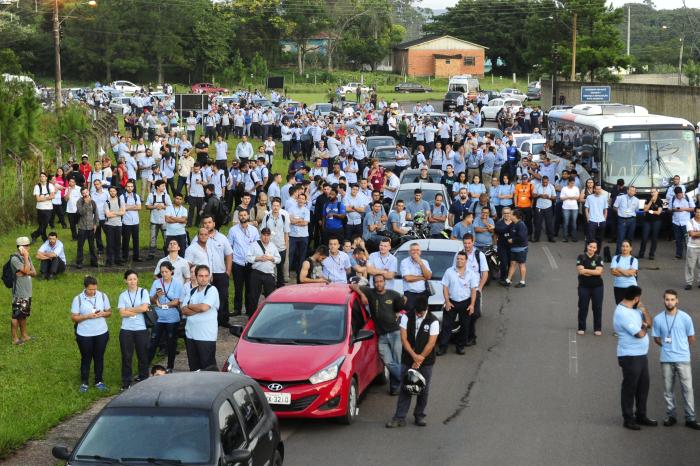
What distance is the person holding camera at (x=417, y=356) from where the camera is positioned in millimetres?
13164

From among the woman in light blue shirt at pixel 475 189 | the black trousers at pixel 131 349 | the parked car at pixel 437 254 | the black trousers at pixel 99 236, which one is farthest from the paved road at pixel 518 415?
the black trousers at pixel 99 236

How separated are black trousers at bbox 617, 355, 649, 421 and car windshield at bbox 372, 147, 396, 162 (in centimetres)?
2528

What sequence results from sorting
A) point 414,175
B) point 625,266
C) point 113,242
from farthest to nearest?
point 414,175 → point 113,242 → point 625,266

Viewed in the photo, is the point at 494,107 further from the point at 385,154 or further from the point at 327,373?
the point at 327,373

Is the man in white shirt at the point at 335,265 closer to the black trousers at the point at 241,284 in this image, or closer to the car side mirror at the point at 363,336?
the black trousers at the point at 241,284

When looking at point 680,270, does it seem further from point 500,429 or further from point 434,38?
point 434,38

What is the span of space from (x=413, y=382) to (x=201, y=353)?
3092 millimetres

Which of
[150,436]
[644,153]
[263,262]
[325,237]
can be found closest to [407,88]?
[644,153]

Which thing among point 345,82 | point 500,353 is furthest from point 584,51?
point 500,353

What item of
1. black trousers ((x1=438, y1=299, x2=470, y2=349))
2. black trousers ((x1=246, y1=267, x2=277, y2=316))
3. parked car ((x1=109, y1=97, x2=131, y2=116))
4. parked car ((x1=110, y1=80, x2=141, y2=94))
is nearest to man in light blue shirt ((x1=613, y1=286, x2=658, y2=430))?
black trousers ((x1=438, y1=299, x2=470, y2=349))

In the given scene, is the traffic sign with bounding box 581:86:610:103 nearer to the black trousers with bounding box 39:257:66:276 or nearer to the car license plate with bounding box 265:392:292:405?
the black trousers with bounding box 39:257:66:276

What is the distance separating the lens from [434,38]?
401 ft

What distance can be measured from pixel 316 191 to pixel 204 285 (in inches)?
457

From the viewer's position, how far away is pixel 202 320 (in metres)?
14.6
